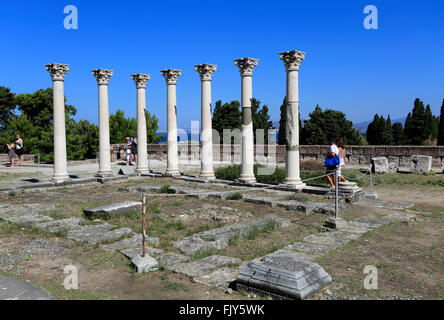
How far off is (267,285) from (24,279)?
3.98m

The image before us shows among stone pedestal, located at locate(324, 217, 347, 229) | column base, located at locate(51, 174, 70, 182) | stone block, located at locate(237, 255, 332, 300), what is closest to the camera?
stone block, located at locate(237, 255, 332, 300)

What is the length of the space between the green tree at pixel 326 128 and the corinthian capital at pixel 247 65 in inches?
1046

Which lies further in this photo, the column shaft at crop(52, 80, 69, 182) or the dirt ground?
the column shaft at crop(52, 80, 69, 182)

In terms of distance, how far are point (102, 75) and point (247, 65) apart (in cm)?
698

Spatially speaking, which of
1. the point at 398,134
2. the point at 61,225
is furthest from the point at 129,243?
the point at 398,134

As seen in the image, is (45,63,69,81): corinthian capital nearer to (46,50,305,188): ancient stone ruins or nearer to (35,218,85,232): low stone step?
(46,50,305,188): ancient stone ruins

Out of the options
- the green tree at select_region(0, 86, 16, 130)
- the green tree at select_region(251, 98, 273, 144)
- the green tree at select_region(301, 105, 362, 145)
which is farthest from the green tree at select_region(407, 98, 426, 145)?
the green tree at select_region(0, 86, 16, 130)

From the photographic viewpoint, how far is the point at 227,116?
181 ft

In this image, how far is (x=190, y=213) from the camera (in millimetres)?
11289

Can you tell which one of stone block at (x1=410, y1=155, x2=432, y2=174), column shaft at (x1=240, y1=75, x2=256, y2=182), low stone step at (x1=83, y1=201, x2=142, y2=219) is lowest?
low stone step at (x1=83, y1=201, x2=142, y2=219)

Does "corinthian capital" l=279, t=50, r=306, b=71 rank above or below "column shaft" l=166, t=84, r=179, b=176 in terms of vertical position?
above

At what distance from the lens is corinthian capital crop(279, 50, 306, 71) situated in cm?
1398

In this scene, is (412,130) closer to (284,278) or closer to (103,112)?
(103,112)

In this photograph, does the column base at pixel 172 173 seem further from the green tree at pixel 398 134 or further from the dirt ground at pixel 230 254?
the green tree at pixel 398 134
